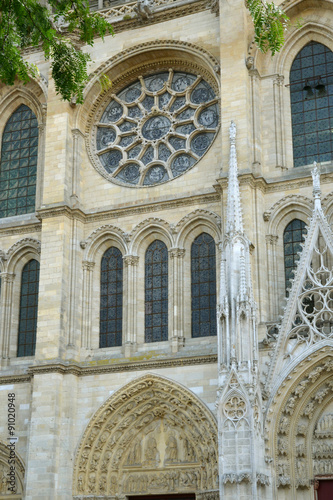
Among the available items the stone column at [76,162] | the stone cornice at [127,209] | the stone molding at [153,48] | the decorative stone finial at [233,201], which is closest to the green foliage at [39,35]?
Answer: the decorative stone finial at [233,201]

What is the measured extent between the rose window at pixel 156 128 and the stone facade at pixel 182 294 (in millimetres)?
159

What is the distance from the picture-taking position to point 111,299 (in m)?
23.1

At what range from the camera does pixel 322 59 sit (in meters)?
23.0

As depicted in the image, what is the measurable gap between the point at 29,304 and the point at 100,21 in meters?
10.8

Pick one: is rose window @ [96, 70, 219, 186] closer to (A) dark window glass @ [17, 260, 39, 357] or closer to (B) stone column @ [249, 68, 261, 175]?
(B) stone column @ [249, 68, 261, 175]

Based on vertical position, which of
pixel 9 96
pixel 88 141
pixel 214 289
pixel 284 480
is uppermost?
pixel 9 96

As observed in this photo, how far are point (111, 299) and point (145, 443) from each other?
166 inches

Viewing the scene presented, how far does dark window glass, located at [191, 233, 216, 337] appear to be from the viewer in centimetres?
2170

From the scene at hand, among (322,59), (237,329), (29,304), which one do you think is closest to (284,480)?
(237,329)

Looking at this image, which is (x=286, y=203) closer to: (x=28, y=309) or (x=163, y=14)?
(x=163, y=14)

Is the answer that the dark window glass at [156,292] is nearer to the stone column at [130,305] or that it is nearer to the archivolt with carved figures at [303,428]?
the stone column at [130,305]

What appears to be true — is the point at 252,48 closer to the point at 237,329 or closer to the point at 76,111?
the point at 76,111

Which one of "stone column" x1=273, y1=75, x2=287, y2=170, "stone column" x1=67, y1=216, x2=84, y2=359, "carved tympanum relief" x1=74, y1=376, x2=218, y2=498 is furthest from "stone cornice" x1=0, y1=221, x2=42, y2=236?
"stone column" x1=273, y1=75, x2=287, y2=170

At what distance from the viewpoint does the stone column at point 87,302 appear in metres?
22.6
